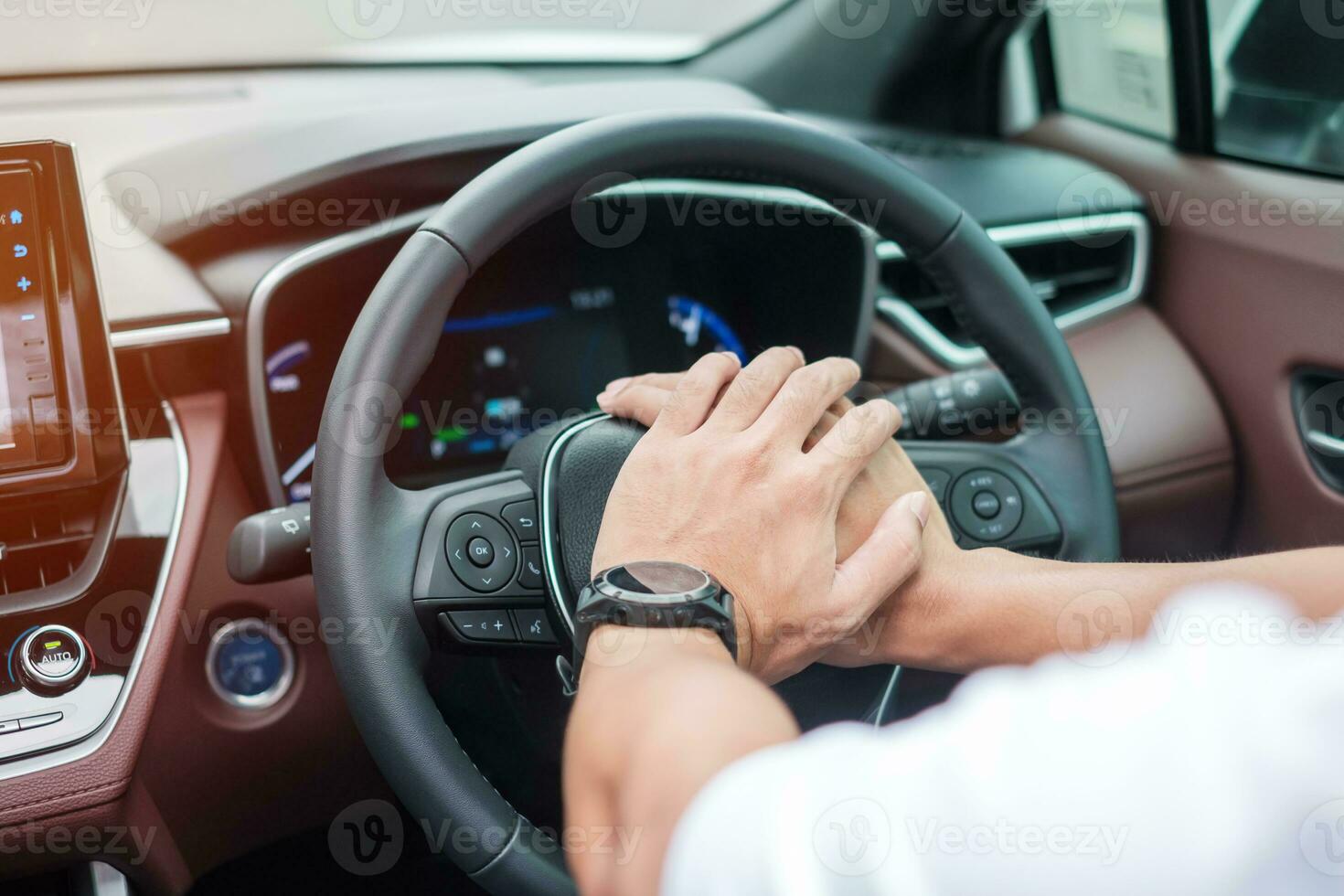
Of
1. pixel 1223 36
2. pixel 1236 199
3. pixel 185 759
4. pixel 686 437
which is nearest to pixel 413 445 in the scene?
pixel 185 759

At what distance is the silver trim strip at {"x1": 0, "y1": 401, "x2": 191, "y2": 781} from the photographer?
906 mm

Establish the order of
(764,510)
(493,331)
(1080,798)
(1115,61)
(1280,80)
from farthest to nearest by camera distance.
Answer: (1115,61) → (1280,80) → (493,331) → (764,510) → (1080,798)

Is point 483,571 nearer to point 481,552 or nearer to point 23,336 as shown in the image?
point 481,552

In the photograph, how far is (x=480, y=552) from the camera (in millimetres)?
886

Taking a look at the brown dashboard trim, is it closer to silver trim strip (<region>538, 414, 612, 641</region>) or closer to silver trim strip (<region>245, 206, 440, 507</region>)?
silver trim strip (<region>245, 206, 440, 507</region>)

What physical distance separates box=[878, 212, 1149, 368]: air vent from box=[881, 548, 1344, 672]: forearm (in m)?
0.79

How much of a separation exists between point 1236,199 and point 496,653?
4.22ft

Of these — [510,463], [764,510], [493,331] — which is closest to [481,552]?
[510,463]

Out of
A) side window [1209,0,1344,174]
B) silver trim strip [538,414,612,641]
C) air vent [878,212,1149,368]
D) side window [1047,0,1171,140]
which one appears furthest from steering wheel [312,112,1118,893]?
side window [1047,0,1171,140]

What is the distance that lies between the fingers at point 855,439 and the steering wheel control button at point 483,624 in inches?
10.8

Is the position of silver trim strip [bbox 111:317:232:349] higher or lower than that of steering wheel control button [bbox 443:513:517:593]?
higher

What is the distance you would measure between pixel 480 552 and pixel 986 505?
0.48 metres

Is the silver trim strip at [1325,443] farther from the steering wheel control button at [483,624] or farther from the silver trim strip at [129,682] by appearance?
the silver trim strip at [129,682]

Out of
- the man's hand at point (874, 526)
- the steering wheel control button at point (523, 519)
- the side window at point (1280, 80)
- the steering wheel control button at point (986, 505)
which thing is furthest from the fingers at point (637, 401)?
the side window at point (1280, 80)
